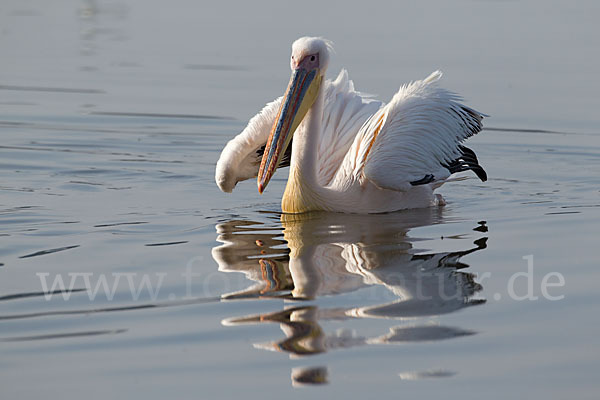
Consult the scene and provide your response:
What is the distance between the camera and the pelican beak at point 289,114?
555 cm

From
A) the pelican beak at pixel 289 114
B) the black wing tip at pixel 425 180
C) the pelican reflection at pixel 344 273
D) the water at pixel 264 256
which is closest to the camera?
the water at pixel 264 256

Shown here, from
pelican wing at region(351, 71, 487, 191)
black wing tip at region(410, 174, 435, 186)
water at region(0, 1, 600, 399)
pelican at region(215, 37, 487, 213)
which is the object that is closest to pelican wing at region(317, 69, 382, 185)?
pelican at region(215, 37, 487, 213)

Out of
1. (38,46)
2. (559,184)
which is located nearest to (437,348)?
(559,184)

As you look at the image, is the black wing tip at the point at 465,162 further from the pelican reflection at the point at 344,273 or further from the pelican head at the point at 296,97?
the pelican head at the point at 296,97

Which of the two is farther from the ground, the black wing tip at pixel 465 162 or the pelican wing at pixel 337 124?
the pelican wing at pixel 337 124

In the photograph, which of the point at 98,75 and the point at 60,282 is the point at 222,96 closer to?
the point at 98,75

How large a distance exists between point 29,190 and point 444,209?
8.71 ft

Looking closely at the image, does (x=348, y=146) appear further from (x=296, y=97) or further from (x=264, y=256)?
(x=264, y=256)

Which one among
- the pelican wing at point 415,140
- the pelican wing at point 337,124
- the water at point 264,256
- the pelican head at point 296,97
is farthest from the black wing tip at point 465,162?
the pelican head at point 296,97

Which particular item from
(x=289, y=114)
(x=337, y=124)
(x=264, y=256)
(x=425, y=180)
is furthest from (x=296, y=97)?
(x=264, y=256)

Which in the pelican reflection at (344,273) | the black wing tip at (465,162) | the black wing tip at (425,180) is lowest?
the pelican reflection at (344,273)

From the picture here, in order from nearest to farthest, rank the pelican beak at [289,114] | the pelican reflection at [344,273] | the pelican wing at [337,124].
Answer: the pelican reflection at [344,273] → the pelican beak at [289,114] → the pelican wing at [337,124]

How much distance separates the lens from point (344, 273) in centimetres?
446

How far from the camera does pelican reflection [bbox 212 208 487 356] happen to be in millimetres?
3646
